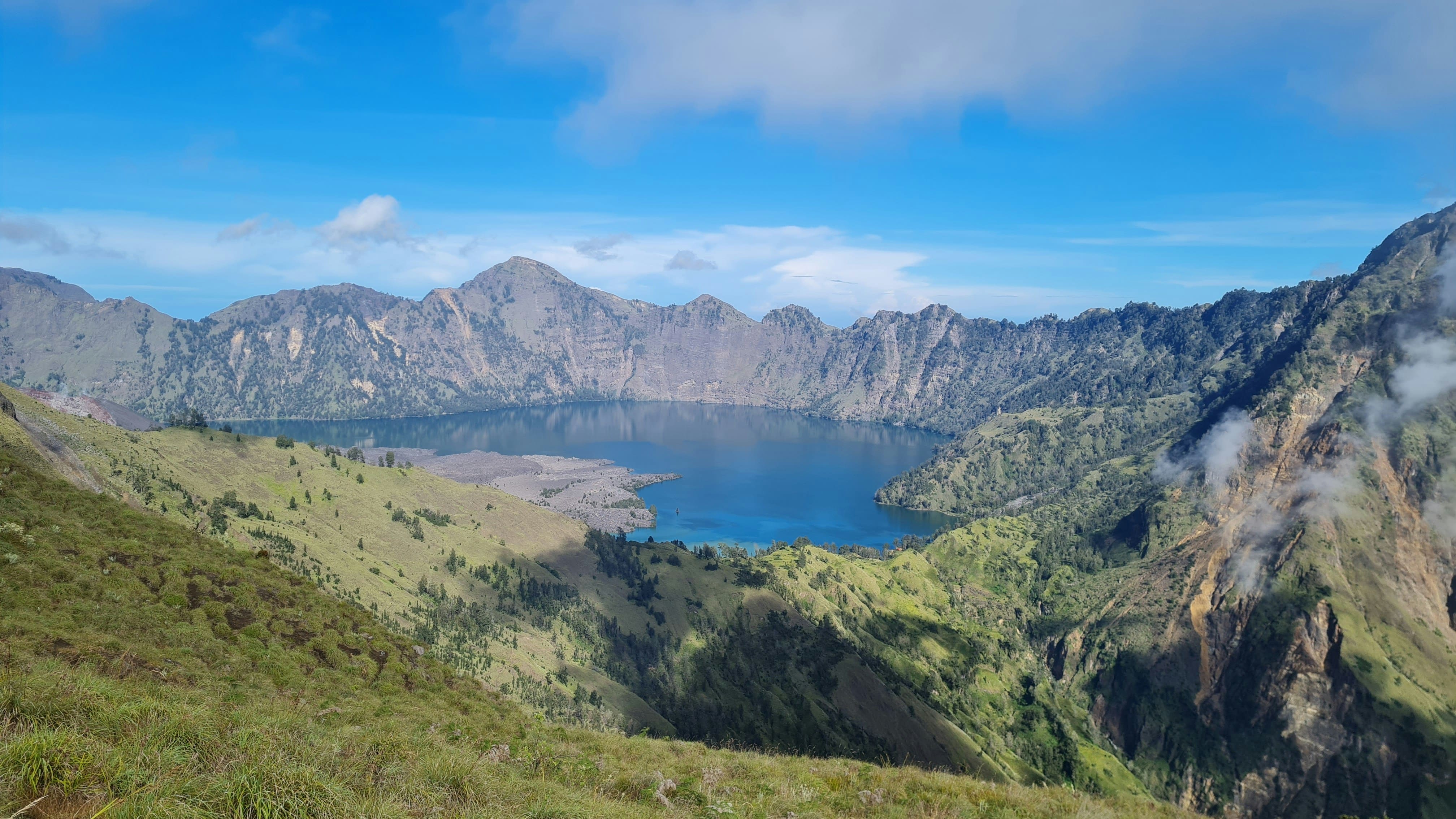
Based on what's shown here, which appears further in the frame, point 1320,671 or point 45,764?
point 1320,671

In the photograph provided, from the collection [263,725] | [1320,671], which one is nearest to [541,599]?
[263,725]

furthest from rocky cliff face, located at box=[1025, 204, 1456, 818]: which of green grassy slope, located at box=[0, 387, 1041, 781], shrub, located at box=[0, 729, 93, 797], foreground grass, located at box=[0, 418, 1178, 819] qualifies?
shrub, located at box=[0, 729, 93, 797]

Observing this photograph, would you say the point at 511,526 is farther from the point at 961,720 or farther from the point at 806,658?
the point at 961,720

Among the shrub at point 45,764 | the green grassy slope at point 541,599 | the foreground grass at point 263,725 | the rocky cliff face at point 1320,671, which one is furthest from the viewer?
the rocky cliff face at point 1320,671

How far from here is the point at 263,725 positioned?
55.4 feet

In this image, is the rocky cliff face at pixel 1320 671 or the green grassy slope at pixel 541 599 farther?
the rocky cliff face at pixel 1320 671

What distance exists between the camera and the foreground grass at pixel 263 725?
39.8 ft

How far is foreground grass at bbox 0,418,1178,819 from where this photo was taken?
478 inches

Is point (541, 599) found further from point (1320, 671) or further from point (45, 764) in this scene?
point (1320, 671)

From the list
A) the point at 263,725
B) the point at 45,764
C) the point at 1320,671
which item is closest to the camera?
the point at 45,764

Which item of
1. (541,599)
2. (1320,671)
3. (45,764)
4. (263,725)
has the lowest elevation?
(1320,671)

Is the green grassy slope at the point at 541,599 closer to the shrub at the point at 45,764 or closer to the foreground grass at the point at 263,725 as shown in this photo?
the foreground grass at the point at 263,725

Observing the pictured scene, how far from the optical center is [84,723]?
45.8 ft

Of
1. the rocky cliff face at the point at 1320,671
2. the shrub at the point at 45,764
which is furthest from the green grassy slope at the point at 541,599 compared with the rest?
the shrub at the point at 45,764
